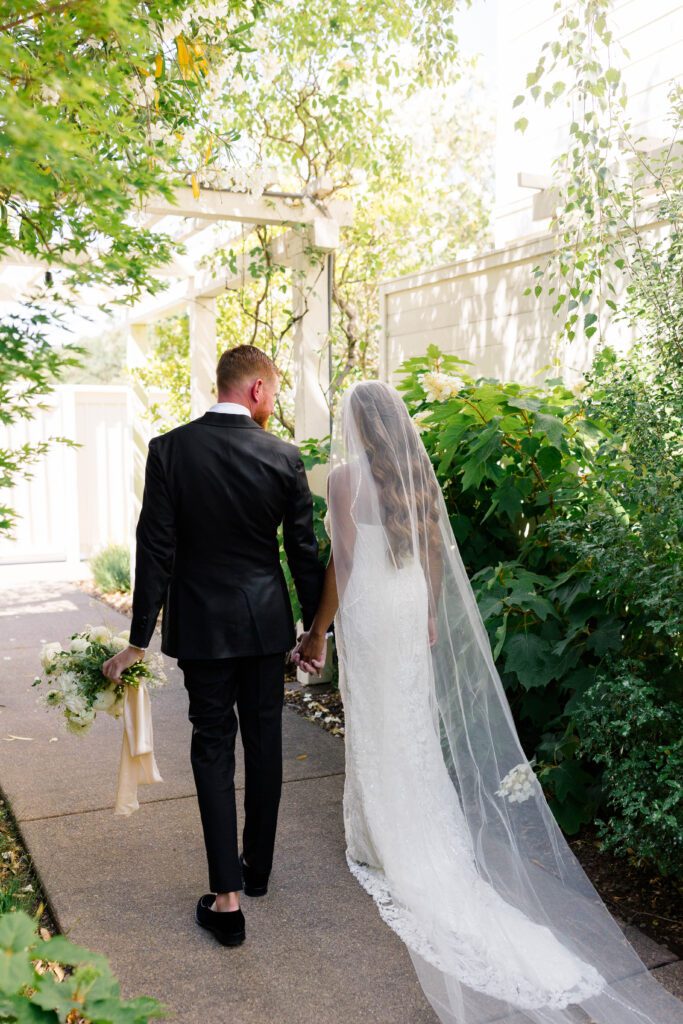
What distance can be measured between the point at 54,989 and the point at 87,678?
6.43ft

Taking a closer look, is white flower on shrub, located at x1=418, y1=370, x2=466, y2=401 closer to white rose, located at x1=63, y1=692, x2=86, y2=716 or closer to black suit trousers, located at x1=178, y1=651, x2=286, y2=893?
black suit trousers, located at x1=178, y1=651, x2=286, y2=893

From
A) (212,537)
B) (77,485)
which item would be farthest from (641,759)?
(77,485)

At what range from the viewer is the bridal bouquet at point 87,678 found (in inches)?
127

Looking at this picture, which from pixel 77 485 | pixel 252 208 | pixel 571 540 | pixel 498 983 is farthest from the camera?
pixel 77 485

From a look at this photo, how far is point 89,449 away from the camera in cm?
1181

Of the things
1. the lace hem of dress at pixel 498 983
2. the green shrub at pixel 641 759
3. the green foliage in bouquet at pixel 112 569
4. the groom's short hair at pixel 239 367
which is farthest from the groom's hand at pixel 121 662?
the green foliage in bouquet at pixel 112 569

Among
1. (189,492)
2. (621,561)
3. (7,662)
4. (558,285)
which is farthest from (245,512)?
(7,662)

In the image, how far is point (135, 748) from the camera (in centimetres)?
329

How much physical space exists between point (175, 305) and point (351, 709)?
6.42 metres

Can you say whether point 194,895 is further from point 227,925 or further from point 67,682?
point 67,682

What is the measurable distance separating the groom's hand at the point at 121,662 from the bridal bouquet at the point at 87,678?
53 mm

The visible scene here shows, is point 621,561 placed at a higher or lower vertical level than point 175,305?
lower

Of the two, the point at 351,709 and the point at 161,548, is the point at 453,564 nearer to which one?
the point at 351,709

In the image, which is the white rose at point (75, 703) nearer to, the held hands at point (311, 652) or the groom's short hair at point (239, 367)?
the held hands at point (311, 652)
